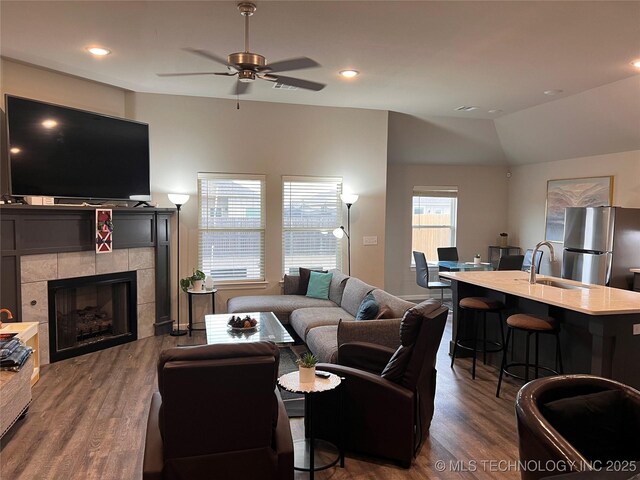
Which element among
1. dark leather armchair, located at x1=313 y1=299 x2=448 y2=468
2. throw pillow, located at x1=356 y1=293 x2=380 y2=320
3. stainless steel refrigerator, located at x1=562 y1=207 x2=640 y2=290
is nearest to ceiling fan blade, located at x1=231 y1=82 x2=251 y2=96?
throw pillow, located at x1=356 y1=293 x2=380 y2=320

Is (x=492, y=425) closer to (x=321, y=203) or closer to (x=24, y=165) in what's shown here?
(x=321, y=203)

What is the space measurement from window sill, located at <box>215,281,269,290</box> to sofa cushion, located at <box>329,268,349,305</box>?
3.28ft

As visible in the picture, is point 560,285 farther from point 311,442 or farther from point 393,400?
point 311,442

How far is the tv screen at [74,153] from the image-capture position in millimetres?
4340

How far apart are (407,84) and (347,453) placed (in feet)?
13.0

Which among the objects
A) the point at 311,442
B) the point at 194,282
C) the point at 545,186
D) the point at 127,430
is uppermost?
the point at 545,186

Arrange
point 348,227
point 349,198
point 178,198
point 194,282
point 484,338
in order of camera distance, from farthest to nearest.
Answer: point 348,227
point 349,198
point 194,282
point 178,198
point 484,338

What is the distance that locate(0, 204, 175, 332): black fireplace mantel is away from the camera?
417cm

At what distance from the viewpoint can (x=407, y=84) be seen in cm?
511

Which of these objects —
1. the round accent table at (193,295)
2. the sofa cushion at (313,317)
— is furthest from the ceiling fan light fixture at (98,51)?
the sofa cushion at (313,317)

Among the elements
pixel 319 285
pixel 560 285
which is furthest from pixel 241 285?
pixel 560 285

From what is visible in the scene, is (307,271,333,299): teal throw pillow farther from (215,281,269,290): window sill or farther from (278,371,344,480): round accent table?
(278,371,344,480): round accent table

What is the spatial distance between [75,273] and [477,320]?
14.2 feet

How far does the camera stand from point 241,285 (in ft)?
19.9
